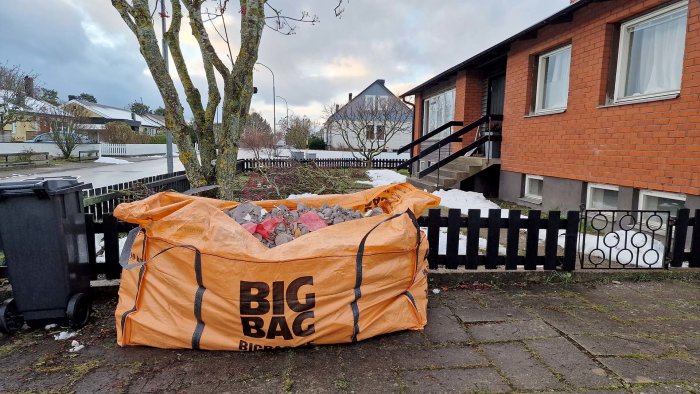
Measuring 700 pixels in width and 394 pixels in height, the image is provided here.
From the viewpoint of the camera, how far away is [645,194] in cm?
559

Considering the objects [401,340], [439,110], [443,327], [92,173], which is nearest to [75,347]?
[401,340]

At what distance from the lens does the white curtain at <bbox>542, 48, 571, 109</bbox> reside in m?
7.62

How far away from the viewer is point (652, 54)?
5621 mm

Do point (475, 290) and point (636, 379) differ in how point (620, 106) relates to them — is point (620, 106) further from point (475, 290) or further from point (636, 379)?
point (636, 379)

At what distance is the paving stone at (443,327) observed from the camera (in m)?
2.71

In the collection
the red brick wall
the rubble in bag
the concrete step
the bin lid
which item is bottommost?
the concrete step

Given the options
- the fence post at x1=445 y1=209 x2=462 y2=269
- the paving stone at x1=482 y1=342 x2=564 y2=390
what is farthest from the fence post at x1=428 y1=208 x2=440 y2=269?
the paving stone at x1=482 y1=342 x2=564 y2=390

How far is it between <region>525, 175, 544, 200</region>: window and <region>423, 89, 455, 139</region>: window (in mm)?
4961

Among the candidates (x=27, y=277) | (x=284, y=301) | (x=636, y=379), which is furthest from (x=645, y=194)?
(x=27, y=277)

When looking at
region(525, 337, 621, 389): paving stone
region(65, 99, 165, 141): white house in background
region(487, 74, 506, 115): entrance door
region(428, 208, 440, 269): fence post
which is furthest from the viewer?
region(65, 99, 165, 141): white house in background

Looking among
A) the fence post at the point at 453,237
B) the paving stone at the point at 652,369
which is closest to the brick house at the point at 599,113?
the fence post at the point at 453,237

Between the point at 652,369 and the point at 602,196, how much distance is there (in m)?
5.00

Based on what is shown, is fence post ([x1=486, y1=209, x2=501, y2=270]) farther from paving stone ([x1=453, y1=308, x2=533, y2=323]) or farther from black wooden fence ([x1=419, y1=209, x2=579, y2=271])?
paving stone ([x1=453, y1=308, x2=533, y2=323])

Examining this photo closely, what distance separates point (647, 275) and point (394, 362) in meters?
3.06
